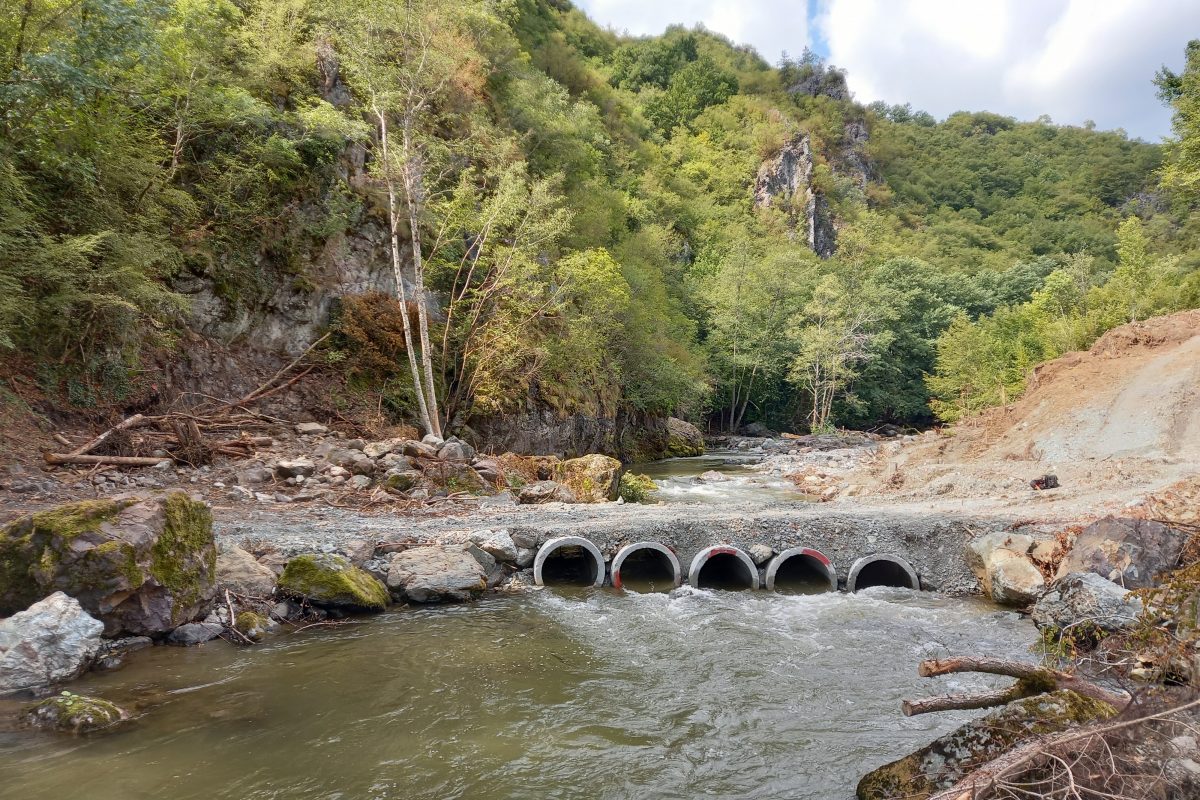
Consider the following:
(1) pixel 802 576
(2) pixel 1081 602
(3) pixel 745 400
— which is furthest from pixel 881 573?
(3) pixel 745 400

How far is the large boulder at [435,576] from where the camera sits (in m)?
8.19

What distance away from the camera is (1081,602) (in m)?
6.53

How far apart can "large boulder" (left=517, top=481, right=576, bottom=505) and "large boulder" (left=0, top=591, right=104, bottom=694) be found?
8597 millimetres

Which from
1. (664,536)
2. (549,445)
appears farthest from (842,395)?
(664,536)

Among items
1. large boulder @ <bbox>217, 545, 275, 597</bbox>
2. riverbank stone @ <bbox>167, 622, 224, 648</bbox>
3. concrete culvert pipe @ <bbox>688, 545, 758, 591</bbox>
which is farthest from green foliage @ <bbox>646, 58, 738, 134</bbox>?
riverbank stone @ <bbox>167, 622, 224, 648</bbox>

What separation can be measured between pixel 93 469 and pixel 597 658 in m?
9.17

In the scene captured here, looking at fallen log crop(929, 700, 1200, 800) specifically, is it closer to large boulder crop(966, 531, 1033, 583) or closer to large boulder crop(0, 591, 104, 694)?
large boulder crop(0, 591, 104, 694)

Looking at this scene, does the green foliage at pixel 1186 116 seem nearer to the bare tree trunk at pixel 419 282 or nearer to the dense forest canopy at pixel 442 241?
the dense forest canopy at pixel 442 241

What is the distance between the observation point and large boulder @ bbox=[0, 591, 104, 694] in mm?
4965

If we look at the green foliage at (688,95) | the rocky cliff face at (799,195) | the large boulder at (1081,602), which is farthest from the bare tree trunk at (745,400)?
the green foliage at (688,95)

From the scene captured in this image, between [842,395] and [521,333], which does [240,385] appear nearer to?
[521,333]

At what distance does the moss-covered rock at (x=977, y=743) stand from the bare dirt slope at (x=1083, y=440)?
8849 mm

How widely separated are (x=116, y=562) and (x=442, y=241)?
1390cm

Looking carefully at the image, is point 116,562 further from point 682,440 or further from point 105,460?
point 682,440
